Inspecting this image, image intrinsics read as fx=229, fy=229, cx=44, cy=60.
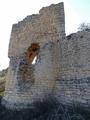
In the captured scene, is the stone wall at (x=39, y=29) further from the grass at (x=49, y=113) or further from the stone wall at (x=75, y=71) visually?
the grass at (x=49, y=113)

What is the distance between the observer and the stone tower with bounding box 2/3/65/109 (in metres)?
8.88

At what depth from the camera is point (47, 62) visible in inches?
354

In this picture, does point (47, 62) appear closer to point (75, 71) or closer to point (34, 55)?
point (75, 71)

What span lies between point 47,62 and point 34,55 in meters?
1.78

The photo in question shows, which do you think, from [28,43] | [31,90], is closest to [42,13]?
[28,43]

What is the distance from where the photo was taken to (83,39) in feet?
26.4

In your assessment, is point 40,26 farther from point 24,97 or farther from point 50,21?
point 24,97

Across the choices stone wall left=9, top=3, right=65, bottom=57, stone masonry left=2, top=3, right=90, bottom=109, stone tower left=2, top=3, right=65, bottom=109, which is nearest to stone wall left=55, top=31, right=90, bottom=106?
stone masonry left=2, top=3, right=90, bottom=109

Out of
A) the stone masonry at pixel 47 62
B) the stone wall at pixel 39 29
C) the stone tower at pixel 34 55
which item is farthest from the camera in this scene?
the stone wall at pixel 39 29

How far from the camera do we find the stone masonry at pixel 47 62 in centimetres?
790

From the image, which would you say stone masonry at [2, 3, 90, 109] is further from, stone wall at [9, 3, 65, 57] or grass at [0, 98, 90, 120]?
grass at [0, 98, 90, 120]

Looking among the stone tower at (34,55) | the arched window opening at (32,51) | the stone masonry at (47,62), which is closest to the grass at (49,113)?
the stone masonry at (47,62)

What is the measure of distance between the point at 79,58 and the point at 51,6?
2.79 metres

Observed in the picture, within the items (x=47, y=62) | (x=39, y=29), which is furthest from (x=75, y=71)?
(x=39, y=29)
